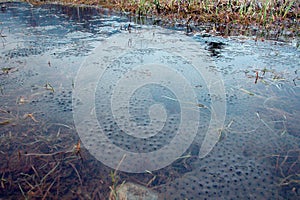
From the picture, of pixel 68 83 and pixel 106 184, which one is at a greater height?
pixel 68 83

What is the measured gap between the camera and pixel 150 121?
1.74 meters

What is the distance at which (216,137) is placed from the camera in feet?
5.22

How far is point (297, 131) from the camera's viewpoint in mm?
1658

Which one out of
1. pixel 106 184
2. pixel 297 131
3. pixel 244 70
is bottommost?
pixel 106 184

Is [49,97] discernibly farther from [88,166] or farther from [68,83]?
[88,166]

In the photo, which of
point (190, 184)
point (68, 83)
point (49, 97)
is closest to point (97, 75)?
point (68, 83)

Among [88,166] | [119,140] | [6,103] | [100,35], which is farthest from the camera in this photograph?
[100,35]

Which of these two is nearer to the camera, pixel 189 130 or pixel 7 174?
pixel 7 174

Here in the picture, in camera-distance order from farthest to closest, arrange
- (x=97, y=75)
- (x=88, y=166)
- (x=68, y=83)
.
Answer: (x=97, y=75)
(x=68, y=83)
(x=88, y=166)

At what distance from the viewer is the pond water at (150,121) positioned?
4.22ft

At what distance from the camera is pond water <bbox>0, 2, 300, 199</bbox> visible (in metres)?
1.29

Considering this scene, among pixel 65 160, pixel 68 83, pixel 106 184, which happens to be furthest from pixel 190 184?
pixel 68 83

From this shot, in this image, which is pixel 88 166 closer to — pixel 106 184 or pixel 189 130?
pixel 106 184

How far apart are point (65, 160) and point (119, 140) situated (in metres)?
0.33
